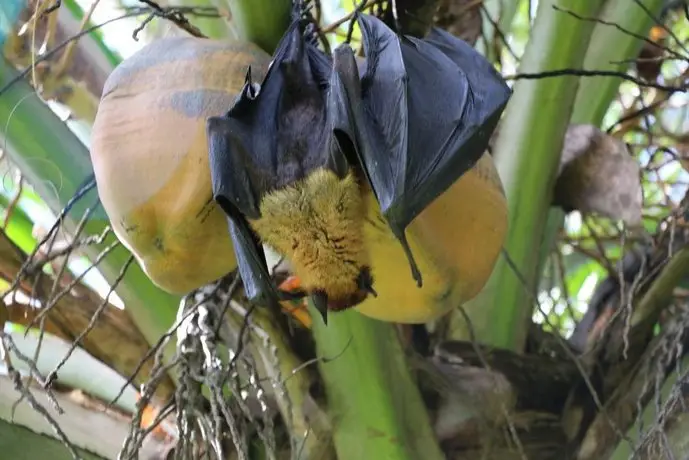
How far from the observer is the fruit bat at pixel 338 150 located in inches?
25.7

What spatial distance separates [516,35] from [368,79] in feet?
4.77

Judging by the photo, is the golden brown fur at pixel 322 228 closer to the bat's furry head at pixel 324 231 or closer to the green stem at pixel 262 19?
the bat's furry head at pixel 324 231

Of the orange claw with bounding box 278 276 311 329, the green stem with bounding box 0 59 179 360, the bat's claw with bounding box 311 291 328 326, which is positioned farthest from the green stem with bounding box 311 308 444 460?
the bat's claw with bounding box 311 291 328 326

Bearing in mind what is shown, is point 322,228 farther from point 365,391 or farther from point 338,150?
point 365,391

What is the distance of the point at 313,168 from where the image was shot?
0.67 m

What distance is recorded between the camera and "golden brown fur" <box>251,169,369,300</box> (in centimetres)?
65

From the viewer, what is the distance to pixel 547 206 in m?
1.23

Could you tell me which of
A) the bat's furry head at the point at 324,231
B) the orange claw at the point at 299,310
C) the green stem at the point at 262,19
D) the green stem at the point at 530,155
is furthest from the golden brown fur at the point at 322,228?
the green stem at the point at 530,155

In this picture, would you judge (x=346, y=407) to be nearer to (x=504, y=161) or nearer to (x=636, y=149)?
(x=504, y=161)

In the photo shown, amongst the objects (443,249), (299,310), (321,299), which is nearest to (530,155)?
(299,310)

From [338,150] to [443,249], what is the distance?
0.13m

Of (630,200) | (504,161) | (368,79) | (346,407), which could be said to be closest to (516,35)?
(504,161)

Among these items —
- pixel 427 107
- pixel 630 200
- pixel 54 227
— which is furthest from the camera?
pixel 630 200

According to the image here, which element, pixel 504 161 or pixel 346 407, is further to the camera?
pixel 504 161
